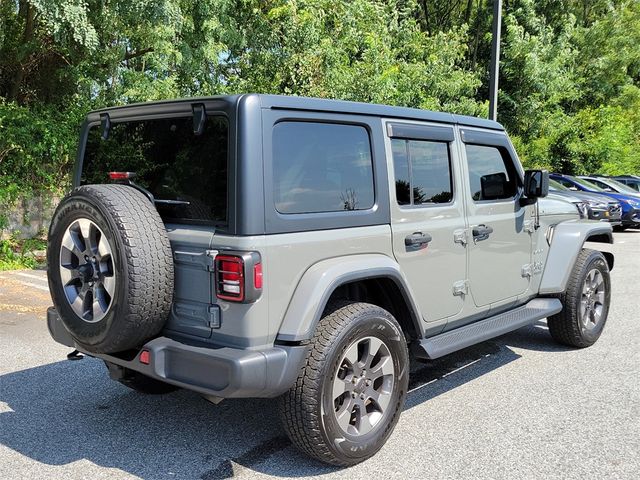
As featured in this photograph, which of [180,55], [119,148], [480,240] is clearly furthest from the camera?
[180,55]

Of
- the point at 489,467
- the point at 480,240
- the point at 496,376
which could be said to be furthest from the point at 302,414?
the point at 496,376

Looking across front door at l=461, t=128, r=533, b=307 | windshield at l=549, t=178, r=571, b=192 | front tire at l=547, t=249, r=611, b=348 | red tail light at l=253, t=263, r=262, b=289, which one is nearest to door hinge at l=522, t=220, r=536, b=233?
front door at l=461, t=128, r=533, b=307

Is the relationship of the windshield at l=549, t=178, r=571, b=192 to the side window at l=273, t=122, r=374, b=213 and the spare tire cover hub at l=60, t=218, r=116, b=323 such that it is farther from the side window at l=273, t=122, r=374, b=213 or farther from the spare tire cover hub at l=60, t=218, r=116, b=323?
the spare tire cover hub at l=60, t=218, r=116, b=323

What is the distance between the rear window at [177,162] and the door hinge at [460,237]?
170cm

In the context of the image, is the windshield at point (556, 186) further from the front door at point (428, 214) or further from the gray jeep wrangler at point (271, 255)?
the gray jeep wrangler at point (271, 255)

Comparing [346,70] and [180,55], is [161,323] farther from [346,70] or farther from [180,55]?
[346,70]

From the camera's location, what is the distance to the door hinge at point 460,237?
4.01 meters

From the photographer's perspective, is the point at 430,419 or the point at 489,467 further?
the point at 430,419

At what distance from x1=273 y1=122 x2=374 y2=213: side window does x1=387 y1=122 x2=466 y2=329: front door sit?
0.24m

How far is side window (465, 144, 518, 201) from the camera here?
4355 mm

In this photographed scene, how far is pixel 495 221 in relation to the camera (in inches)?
175

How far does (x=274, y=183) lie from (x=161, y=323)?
0.91 meters

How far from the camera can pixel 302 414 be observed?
3.04m

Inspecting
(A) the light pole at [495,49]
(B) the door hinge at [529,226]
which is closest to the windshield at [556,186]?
(A) the light pole at [495,49]
